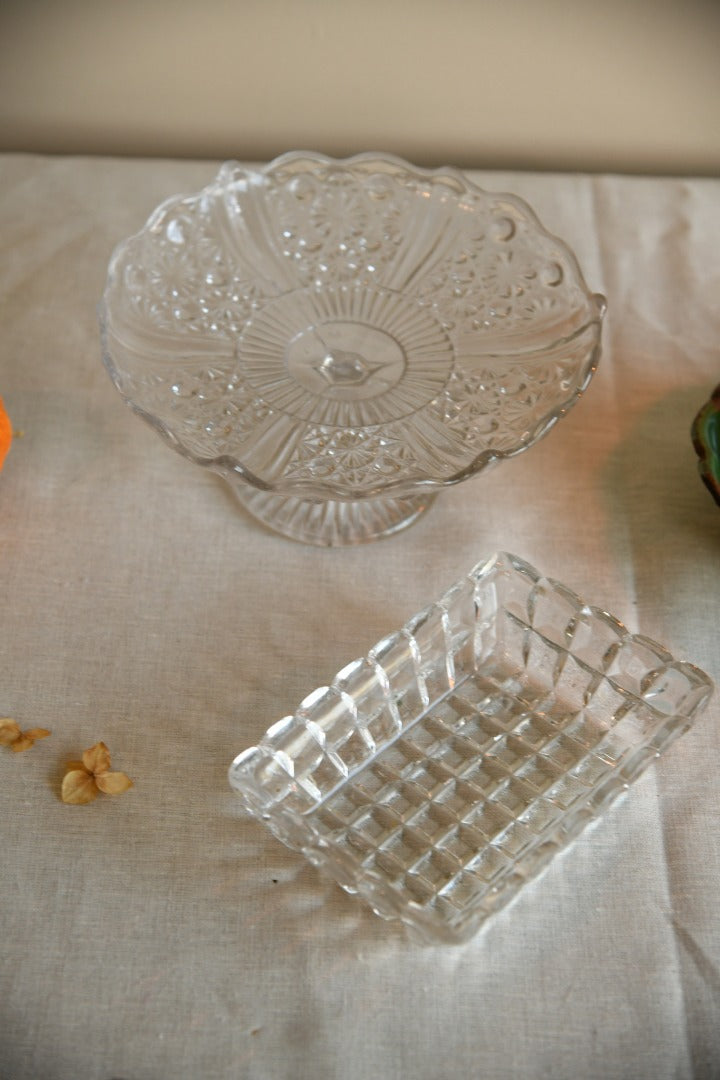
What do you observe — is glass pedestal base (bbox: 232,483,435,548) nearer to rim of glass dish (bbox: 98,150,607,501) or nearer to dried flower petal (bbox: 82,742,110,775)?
rim of glass dish (bbox: 98,150,607,501)

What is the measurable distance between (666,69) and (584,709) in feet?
2.21

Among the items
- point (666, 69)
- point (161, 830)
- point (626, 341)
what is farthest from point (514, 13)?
point (161, 830)

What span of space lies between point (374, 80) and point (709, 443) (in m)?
0.53

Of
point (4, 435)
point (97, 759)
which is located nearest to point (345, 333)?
point (4, 435)

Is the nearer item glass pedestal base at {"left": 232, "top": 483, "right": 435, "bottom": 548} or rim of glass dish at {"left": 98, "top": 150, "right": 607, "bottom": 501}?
rim of glass dish at {"left": 98, "top": 150, "right": 607, "bottom": 501}

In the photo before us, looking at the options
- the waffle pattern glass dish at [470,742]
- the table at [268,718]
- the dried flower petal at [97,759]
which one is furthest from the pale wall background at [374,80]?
the dried flower petal at [97,759]

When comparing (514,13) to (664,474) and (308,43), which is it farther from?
(664,474)

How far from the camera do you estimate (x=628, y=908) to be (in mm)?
637

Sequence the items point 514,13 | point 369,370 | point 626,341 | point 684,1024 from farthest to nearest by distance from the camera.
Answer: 1. point 514,13
2. point 626,341
3. point 369,370
4. point 684,1024

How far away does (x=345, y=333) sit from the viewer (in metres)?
0.84

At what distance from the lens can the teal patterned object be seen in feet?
2.48

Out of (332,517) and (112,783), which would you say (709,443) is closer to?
(332,517)

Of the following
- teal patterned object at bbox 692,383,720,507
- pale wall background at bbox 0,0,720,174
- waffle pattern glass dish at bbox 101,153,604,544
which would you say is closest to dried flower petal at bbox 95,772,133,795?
waffle pattern glass dish at bbox 101,153,604,544

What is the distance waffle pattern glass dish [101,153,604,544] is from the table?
0.07 m
